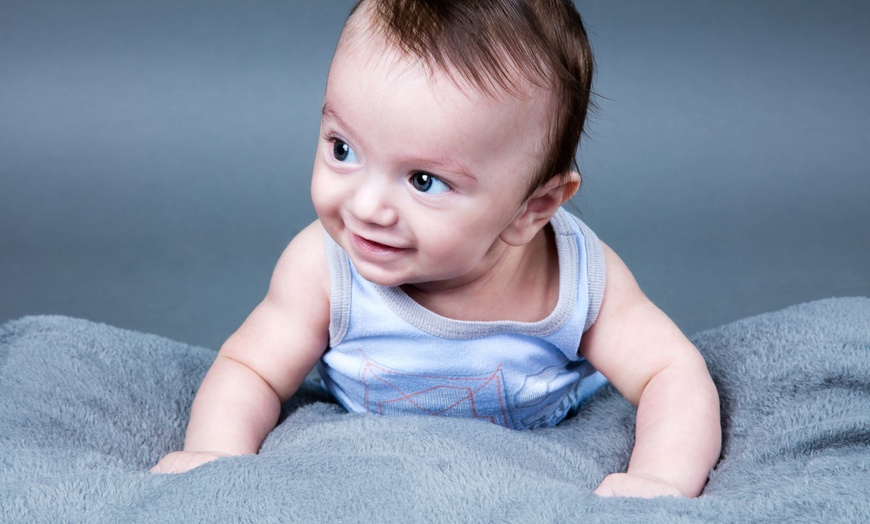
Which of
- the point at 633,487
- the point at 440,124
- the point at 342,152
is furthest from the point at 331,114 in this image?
the point at 633,487

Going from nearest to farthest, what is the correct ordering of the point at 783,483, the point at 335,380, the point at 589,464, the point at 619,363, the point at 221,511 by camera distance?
the point at 221,511, the point at 783,483, the point at 589,464, the point at 619,363, the point at 335,380

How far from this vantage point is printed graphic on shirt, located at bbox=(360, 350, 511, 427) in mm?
1844

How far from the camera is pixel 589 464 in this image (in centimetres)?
169

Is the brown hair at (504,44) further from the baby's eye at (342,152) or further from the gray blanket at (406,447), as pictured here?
the gray blanket at (406,447)

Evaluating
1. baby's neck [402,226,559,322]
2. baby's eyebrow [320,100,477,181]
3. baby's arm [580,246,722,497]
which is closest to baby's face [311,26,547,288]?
baby's eyebrow [320,100,477,181]

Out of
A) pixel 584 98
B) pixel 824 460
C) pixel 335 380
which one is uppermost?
pixel 584 98

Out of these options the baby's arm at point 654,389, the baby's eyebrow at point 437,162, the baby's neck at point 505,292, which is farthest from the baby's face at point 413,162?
the baby's arm at point 654,389

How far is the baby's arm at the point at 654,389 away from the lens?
1621 mm

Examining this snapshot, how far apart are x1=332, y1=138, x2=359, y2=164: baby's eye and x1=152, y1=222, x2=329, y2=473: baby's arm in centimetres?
31

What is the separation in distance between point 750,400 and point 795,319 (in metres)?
0.16

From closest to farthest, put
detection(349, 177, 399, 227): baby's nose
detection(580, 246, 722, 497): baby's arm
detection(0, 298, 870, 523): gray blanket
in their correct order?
detection(0, 298, 870, 523): gray blanket
detection(349, 177, 399, 227): baby's nose
detection(580, 246, 722, 497): baby's arm

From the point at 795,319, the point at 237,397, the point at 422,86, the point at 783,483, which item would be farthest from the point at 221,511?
the point at 795,319

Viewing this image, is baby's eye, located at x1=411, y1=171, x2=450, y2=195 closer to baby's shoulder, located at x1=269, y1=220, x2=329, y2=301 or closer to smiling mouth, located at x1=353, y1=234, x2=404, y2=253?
smiling mouth, located at x1=353, y1=234, x2=404, y2=253

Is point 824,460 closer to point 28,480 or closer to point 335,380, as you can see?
point 335,380
